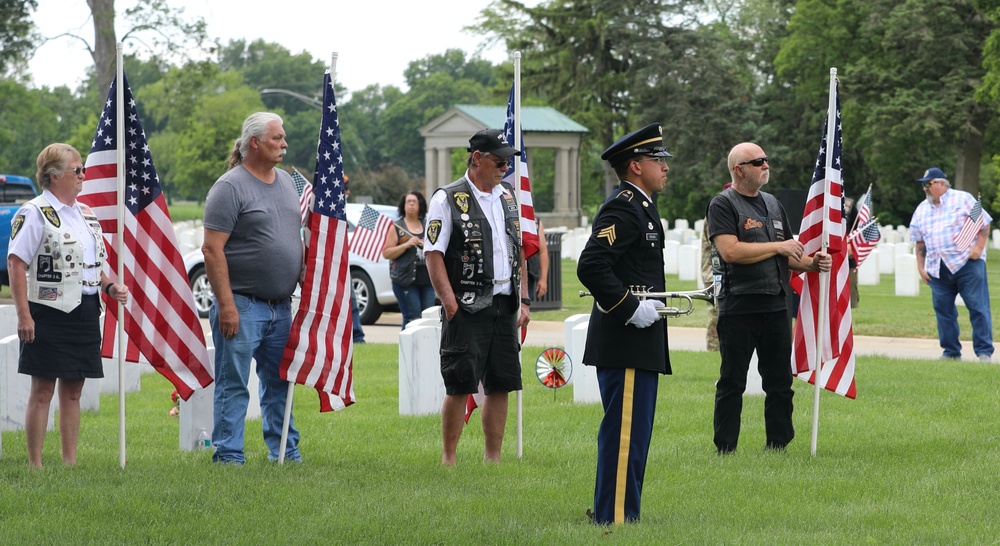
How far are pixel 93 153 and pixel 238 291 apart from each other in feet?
4.08

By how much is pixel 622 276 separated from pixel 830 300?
10.1ft

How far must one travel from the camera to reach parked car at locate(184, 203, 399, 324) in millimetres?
18141

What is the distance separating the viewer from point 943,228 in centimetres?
1312

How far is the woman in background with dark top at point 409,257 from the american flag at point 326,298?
589cm

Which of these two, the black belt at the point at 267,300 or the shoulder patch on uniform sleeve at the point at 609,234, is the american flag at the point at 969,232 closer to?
the black belt at the point at 267,300

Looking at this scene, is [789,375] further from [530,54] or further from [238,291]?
[530,54]

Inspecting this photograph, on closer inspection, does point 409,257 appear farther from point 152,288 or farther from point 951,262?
point 152,288

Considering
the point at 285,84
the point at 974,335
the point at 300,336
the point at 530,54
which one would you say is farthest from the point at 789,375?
the point at 285,84

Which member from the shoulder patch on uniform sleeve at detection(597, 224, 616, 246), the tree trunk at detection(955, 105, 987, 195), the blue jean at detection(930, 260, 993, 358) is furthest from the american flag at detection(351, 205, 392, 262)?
the tree trunk at detection(955, 105, 987, 195)

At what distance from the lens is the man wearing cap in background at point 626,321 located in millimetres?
5637

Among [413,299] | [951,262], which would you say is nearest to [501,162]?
[413,299]

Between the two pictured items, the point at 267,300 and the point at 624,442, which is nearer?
the point at 624,442

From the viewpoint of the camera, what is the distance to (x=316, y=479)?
6.94 m

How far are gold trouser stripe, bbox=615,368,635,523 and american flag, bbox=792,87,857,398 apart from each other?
2778 millimetres
